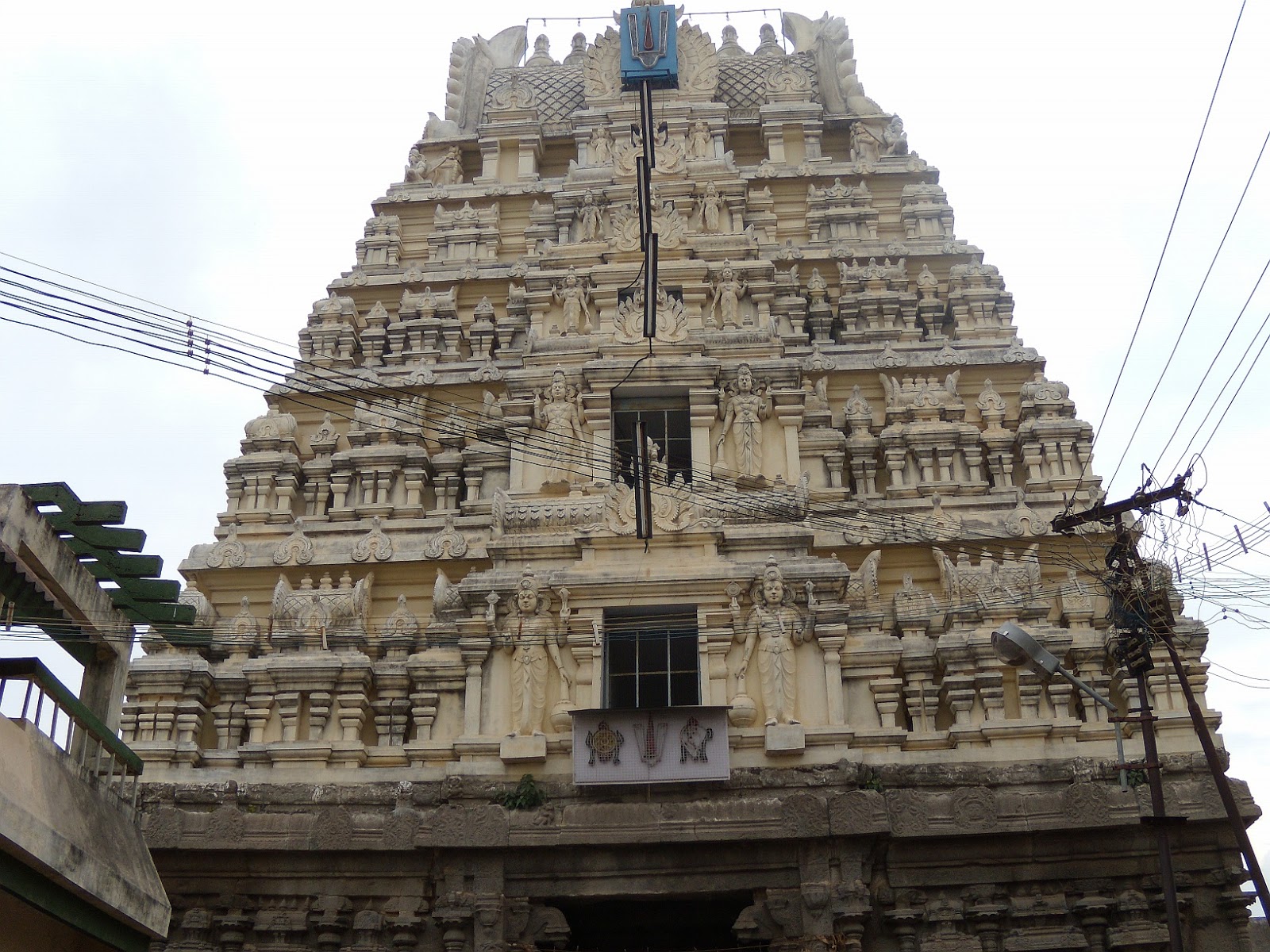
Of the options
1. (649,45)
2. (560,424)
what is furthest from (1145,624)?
(649,45)

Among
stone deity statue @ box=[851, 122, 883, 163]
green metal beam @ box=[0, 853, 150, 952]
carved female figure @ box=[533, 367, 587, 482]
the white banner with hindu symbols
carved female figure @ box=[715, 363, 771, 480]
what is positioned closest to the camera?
green metal beam @ box=[0, 853, 150, 952]

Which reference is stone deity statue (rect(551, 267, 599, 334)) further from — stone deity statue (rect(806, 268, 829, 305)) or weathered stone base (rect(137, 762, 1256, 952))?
weathered stone base (rect(137, 762, 1256, 952))

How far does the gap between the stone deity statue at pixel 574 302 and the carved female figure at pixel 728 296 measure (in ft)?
6.79

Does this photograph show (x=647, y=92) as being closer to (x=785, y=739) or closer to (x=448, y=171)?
(x=448, y=171)

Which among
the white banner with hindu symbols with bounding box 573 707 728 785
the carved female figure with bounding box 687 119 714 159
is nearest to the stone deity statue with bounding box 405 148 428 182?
the carved female figure with bounding box 687 119 714 159

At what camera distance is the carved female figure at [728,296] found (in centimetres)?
2066

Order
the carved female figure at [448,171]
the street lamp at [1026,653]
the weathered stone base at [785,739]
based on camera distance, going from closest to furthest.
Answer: the street lamp at [1026,653] → the weathered stone base at [785,739] → the carved female figure at [448,171]

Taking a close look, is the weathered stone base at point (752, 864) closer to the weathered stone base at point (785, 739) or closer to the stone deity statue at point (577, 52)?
the weathered stone base at point (785, 739)

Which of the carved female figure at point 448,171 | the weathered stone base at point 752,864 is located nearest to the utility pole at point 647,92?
the carved female figure at point 448,171

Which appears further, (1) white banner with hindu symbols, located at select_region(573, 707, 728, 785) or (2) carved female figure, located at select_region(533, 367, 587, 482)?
(2) carved female figure, located at select_region(533, 367, 587, 482)

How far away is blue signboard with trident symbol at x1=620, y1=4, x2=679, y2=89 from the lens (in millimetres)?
21562

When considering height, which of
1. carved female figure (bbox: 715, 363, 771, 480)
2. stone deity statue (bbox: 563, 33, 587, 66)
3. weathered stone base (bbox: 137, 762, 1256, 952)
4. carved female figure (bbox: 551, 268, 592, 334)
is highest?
stone deity statue (bbox: 563, 33, 587, 66)

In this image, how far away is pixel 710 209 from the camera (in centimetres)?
2284

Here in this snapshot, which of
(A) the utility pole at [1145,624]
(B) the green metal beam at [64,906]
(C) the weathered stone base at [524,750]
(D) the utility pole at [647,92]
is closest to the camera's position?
(B) the green metal beam at [64,906]
